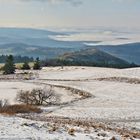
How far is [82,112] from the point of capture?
39.1 meters

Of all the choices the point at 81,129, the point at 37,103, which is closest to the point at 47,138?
the point at 81,129

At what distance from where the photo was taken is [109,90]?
7081 cm

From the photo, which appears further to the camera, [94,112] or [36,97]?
[36,97]

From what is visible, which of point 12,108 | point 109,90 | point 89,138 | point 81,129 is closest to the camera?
point 89,138

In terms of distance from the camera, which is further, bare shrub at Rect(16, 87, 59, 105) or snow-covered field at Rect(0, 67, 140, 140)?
bare shrub at Rect(16, 87, 59, 105)

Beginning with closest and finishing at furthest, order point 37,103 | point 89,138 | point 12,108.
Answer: point 89,138 < point 12,108 < point 37,103

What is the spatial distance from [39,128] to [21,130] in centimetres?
132

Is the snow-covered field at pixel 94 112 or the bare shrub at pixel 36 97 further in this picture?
the bare shrub at pixel 36 97

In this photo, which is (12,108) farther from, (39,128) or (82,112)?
(39,128)

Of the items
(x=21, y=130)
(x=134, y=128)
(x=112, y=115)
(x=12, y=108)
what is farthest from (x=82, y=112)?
(x=21, y=130)

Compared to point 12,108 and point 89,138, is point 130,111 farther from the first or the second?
point 89,138

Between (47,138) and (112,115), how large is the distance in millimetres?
19093

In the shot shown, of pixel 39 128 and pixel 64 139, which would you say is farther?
pixel 39 128

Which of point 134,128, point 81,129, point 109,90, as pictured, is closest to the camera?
point 81,129
